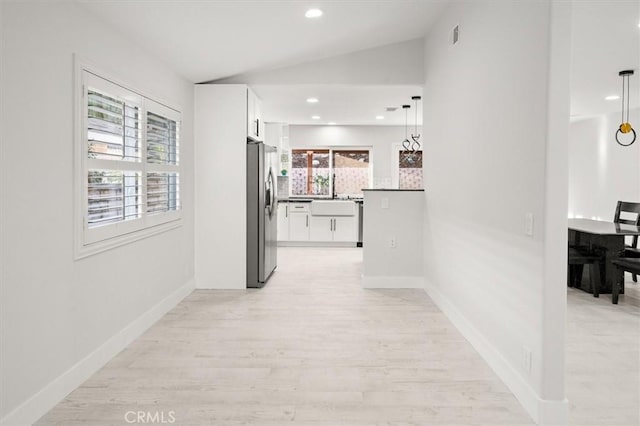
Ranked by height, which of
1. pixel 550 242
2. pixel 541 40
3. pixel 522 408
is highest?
pixel 541 40

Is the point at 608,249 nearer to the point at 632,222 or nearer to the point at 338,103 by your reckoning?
the point at 632,222

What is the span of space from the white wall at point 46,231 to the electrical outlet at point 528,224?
2553 mm

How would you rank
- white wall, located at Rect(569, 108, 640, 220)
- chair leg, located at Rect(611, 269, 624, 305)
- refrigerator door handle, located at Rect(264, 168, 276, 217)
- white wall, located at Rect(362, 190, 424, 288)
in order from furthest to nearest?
white wall, located at Rect(569, 108, 640, 220), refrigerator door handle, located at Rect(264, 168, 276, 217), white wall, located at Rect(362, 190, 424, 288), chair leg, located at Rect(611, 269, 624, 305)

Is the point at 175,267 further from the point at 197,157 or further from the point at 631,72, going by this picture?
the point at 631,72

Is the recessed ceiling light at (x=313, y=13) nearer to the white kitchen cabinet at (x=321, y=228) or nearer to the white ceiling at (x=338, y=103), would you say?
the white ceiling at (x=338, y=103)

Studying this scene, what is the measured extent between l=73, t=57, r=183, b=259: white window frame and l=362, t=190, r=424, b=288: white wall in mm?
2413

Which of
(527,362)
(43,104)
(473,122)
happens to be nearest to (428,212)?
(473,122)

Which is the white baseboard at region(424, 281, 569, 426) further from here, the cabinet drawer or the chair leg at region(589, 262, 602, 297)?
the cabinet drawer

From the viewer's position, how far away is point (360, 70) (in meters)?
5.27

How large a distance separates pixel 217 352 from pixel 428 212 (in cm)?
286

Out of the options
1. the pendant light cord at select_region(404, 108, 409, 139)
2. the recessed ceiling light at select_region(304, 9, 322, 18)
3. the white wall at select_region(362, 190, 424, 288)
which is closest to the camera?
the recessed ceiling light at select_region(304, 9, 322, 18)

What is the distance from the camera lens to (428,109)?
16.6ft

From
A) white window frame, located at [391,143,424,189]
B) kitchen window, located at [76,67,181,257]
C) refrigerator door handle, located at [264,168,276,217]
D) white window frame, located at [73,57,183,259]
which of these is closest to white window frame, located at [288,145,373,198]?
white window frame, located at [391,143,424,189]

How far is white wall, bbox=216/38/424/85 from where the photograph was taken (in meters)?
5.24
